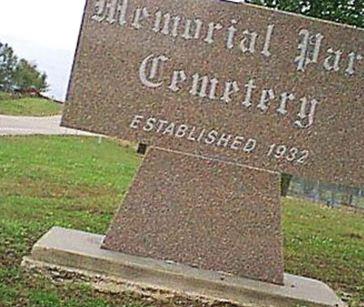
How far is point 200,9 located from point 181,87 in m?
0.57

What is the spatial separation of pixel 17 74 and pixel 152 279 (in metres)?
32.3

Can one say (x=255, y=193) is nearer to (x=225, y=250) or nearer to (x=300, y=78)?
(x=225, y=250)

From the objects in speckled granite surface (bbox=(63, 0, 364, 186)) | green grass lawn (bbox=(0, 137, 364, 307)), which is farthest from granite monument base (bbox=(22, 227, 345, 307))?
speckled granite surface (bbox=(63, 0, 364, 186))

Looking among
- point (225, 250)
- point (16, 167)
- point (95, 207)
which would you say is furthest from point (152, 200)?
point (16, 167)

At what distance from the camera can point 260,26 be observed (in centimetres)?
679

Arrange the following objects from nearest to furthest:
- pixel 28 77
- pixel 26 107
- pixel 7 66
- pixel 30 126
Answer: pixel 30 126
pixel 26 107
pixel 7 66
pixel 28 77

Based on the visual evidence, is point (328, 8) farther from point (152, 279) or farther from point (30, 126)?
point (30, 126)

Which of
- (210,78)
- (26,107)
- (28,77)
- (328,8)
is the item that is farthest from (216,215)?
(28,77)

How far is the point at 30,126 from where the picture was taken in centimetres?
2664

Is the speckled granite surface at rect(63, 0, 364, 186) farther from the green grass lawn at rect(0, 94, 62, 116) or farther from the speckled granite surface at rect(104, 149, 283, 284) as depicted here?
the green grass lawn at rect(0, 94, 62, 116)

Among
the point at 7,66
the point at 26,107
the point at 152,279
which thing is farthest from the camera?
the point at 7,66

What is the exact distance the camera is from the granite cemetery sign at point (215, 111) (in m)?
6.77

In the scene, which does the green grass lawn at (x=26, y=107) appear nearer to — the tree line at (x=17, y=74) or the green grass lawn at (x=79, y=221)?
the tree line at (x=17, y=74)

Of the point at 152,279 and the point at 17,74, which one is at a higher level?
the point at 152,279
